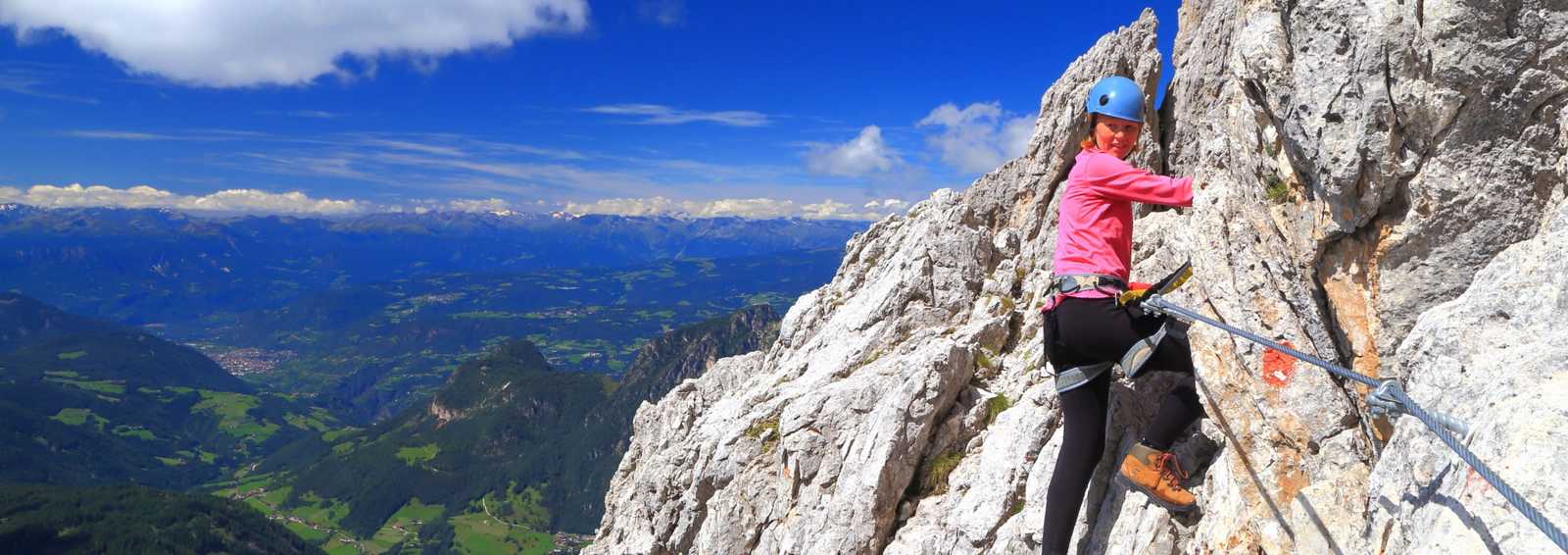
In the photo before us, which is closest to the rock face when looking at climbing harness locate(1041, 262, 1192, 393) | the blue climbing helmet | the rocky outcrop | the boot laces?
the rocky outcrop

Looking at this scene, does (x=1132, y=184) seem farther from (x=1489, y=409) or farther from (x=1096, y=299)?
(x=1489, y=409)

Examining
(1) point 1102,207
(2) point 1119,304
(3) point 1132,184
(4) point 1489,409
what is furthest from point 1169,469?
(4) point 1489,409

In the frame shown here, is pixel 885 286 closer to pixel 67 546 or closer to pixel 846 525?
pixel 846 525

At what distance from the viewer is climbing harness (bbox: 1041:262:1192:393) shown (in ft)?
27.9

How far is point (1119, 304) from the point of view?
28.1 ft

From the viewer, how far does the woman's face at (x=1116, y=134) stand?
29.0 ft

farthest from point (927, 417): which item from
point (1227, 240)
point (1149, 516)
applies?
point (1227, 240)

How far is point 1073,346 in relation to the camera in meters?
8.70

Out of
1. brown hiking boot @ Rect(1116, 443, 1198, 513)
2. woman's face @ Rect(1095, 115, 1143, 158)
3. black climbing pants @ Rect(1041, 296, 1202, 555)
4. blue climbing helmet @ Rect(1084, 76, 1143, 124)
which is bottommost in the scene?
brown hiking boot @ Rect(1116, 443, 1198, 513)

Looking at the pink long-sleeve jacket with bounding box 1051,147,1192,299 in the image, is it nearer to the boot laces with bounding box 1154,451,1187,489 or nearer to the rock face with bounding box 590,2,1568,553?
the rock face with bounding box 590,2,1568,553

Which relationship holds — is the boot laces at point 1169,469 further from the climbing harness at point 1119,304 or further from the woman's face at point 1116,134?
the woman's face at point 1116,134

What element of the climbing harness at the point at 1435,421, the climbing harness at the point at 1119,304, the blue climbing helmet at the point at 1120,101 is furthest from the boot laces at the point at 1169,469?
the blue climbing helmet at the point at 1120,101

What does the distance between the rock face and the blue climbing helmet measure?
160cm

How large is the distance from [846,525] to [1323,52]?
451 inches
